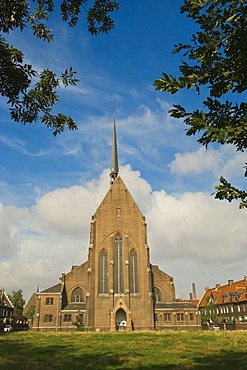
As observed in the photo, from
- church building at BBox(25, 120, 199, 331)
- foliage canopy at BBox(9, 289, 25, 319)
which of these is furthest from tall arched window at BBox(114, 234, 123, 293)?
Answer: foliage canopy at BBox(9, 289, 25, 319)

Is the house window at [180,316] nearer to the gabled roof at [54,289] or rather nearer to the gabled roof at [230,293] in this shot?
the gabled roof at [230,293]

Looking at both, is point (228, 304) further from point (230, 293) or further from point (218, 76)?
point (218, 76)

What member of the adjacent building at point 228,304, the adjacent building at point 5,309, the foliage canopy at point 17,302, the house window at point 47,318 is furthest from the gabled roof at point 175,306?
the foliage canopy at point 17,302

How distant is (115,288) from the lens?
158 feet

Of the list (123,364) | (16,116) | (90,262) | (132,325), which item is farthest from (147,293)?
(16,116)

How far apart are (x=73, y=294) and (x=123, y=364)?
40.4 m

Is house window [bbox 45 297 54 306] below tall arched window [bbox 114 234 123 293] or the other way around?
below

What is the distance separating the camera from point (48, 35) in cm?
719

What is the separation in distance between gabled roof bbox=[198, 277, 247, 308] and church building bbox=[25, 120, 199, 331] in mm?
16455

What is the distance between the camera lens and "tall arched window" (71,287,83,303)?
51.5 meters

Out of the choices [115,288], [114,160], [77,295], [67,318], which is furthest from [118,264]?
→ [114,160]

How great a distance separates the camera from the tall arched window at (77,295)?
169 ft

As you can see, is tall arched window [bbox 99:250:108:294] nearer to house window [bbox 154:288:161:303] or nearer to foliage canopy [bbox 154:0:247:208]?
house window [bbox 154:288:161:303]

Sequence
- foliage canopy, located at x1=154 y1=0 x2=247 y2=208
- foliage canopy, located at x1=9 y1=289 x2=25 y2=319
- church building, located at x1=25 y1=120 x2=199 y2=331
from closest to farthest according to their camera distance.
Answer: foliage canopy, located at x1=154 y1=0 x2=247 y2=208, church building, located at x1=25 y1=120 x2=199 y2=331, foliage canopy, located at x1=9 y1=289 x2=25 y2=319
